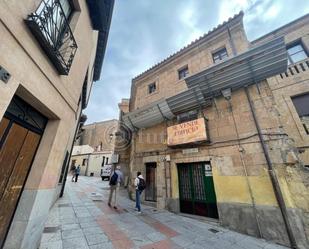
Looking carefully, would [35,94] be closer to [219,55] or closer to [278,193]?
[278,193]

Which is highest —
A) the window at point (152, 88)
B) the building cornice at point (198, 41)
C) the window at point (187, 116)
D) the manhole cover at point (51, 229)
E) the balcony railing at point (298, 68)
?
the building cornice at point (198, 41)

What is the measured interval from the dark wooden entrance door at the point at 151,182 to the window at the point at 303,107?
24.5ft

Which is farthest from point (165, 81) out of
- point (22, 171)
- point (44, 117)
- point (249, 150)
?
point (22, 171)

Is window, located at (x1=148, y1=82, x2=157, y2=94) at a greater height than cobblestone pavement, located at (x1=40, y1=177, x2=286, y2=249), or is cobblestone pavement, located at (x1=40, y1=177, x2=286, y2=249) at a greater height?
window, located at (x1=148, y1=82, x2=157, y2=94)

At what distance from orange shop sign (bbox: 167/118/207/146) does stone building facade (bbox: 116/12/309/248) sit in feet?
0.33

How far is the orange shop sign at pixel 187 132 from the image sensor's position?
6.73 m

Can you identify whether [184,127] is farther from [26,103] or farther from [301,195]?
[26,103]

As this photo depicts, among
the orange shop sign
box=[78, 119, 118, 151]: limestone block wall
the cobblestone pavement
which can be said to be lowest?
the cobblestone pavement

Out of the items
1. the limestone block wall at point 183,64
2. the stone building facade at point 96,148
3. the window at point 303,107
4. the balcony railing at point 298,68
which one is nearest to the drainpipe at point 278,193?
the window at point 303,107

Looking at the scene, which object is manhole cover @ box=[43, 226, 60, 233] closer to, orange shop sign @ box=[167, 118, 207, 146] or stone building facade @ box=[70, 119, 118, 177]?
orange shop sign @ box=[167, 118, 207, 146]

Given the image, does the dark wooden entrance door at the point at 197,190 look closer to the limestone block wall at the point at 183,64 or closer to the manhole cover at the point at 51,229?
the limestone block wall at the point at 183,64

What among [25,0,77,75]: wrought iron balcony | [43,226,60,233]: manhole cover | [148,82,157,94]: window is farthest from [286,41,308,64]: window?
[43,226,60,233]: manhole cover

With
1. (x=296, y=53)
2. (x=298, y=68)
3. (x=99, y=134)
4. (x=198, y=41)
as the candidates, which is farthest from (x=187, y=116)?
(x=99, y=134)

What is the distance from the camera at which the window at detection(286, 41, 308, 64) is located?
782 centimetres
